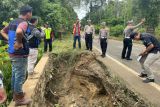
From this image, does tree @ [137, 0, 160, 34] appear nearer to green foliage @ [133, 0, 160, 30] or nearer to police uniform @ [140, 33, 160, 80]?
green foliage @ [133, 0, 160, 30]

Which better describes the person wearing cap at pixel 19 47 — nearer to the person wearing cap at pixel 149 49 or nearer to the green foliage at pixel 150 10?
the person wearing cap at pixel 149 49

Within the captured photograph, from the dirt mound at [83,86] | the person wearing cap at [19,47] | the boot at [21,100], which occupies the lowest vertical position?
the dirt mound at [83,86]

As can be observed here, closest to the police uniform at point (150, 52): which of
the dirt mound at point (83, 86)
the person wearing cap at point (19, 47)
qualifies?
the dirt mound at point (83, 86)

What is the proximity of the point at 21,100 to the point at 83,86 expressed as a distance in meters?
3.97

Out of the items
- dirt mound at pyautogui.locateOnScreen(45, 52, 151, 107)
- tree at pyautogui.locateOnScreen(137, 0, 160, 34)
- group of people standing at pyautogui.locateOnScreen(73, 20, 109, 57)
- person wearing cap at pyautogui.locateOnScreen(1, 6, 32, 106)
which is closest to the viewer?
person wearing cap at pyautogui.locateOnScreen(1, 6, 32, 106)

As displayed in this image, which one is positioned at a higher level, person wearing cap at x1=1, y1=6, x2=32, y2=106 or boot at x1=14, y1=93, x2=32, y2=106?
person wearing cap at x1=1, y1=6, x2=32, y2=106

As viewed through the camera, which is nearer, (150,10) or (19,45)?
(19,45)

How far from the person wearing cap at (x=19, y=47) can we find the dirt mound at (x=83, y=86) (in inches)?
63.7

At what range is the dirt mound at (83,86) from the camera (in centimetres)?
811

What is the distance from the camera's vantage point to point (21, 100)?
6.93m

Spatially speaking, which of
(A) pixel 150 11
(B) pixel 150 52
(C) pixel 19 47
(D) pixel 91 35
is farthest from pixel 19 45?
(A) pixel 150 11

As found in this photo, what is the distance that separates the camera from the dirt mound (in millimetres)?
8109

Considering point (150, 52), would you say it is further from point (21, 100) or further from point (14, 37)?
point (14, 37)

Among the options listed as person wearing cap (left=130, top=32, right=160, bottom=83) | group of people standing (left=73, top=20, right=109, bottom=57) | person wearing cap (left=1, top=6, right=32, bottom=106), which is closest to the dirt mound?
person wearing cap (left=130, top=32, right=160, bottom=83)
